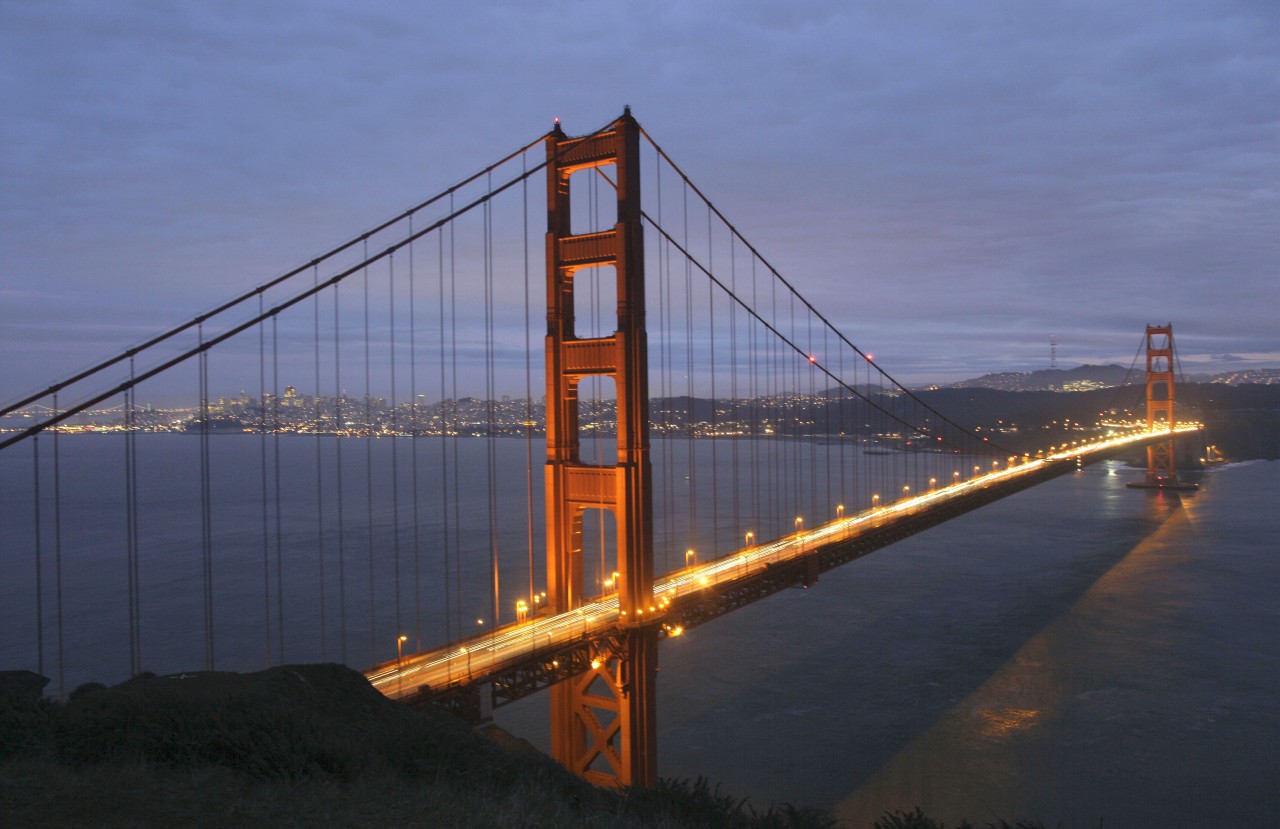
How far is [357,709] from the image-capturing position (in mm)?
7625

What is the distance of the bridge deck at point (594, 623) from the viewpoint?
9836 millimetres

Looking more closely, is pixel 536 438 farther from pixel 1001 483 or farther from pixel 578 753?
pixel 578 753

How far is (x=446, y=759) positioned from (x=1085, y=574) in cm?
3014

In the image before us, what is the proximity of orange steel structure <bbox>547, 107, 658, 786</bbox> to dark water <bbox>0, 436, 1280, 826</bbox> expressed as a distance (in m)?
2.53

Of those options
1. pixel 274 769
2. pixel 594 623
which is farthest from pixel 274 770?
pixel 594 623

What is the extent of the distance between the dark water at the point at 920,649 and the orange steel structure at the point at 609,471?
2.53m

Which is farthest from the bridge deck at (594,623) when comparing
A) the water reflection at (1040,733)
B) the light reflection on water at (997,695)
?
the water reflection at (1040,733)

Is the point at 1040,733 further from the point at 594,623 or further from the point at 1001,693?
the point at 594,623

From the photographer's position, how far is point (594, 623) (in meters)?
12.0

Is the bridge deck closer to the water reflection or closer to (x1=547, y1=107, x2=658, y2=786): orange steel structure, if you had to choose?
(x1=547, y1=107, x2=658, y2=786): orange steel structure

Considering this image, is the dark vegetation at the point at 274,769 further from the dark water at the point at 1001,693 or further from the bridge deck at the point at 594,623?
the dark water at the point at 1001,693

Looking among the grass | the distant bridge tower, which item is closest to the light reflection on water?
the grass

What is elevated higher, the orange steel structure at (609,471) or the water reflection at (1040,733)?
the orange steel structure at (609,471)

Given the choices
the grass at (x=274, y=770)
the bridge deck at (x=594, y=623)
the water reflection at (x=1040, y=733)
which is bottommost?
the water reflection at (x=1040, y=733)
